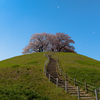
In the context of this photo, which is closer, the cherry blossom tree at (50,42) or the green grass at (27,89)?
the green grass at (27,89)

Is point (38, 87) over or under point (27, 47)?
under

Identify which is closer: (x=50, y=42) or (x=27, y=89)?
(x=27, y=89)

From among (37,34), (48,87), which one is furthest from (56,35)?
(48,87)

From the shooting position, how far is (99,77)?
17984mm

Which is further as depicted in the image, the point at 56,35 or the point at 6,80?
the point at 56,35

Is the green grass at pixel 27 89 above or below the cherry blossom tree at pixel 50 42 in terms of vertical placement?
below

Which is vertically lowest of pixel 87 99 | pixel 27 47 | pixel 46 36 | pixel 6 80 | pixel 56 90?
pixel 87 99

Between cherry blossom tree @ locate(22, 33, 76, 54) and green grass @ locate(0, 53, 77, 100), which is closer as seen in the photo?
green grass @ locate(0, 53, 77, 100)

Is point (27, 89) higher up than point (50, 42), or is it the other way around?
point (50, 42)

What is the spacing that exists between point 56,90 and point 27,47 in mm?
57124

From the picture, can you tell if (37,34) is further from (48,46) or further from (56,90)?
(56,90)

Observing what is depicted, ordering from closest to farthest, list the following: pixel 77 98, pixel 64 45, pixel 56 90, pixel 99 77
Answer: pixel 77 98 < pixel 56 90 < pixel 99 77 < pixel 64 45

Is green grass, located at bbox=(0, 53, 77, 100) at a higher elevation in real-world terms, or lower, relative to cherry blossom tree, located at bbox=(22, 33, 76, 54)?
lower

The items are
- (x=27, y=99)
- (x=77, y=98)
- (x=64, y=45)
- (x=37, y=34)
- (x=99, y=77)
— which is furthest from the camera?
(x=37, y=34)
